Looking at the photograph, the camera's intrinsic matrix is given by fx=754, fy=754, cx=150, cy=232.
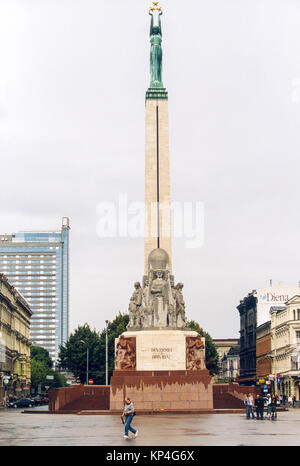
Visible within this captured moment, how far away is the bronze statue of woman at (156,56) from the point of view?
61906 mm

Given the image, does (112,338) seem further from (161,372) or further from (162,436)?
(162,436)

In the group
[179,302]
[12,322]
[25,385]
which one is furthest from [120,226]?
[25,385]

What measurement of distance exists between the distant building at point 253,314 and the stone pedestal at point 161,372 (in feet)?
229

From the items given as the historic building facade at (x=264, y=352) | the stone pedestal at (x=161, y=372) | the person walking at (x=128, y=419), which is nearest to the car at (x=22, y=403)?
the stone pedestal at (x=161, y=372)

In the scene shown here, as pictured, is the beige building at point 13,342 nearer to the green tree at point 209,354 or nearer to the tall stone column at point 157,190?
the green tree at point 209,354

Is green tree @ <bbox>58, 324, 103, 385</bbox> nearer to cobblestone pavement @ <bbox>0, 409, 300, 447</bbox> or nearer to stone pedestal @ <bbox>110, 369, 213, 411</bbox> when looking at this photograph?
stone pedestal @ <bbox>110, 369, 213, 411</bbox>

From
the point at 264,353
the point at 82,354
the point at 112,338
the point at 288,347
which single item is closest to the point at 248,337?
the point at 264,353

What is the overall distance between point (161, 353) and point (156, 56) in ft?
89.3

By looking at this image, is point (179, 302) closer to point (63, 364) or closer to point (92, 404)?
point (92, 404)

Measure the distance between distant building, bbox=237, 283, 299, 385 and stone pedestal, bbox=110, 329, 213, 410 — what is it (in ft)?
229

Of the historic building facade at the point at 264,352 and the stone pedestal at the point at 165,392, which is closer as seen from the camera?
the stone pedestal at the point at 165,392

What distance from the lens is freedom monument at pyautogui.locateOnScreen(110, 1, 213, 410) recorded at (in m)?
41.9

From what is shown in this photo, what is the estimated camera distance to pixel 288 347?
301 feet
